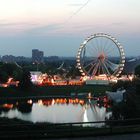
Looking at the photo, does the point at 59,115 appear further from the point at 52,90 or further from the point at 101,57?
the point at 52,90

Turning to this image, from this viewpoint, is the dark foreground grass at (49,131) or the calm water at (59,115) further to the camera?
the calm water at (59,115)

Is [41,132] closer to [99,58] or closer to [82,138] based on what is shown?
[82,138]

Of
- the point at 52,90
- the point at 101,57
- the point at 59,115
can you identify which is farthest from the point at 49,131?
the point at 52,90

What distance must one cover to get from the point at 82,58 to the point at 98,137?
183 ft

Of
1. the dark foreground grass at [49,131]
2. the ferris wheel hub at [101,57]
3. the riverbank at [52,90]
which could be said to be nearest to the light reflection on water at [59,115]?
the dark foreground grass at [49,131]

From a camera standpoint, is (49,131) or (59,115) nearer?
(49,131)

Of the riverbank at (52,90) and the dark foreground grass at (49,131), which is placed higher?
the riverbank at (52,90)

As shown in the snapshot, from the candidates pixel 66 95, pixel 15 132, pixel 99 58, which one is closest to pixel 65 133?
pixel 15 132

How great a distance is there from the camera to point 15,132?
7.54 metres

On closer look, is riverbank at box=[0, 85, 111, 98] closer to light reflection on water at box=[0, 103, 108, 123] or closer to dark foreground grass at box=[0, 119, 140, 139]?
light reflection on water at box=[0, 103, 108, 123]

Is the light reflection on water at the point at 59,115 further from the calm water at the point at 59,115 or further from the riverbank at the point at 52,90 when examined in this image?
the riverbank at the point at 52,90

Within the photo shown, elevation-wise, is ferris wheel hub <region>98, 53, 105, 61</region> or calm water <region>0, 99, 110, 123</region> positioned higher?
ferris wheel hub <region>98, 53, 105, 61</region>

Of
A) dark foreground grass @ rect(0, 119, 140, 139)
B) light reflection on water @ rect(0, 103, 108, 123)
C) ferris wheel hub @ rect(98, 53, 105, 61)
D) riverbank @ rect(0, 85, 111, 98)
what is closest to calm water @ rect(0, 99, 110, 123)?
light reflection on water @ rect(0, 103, 108, 123)

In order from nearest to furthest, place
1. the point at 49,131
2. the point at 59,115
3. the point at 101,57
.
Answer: the point at 49,131 < the point at 59,115 < the point at 101,57
